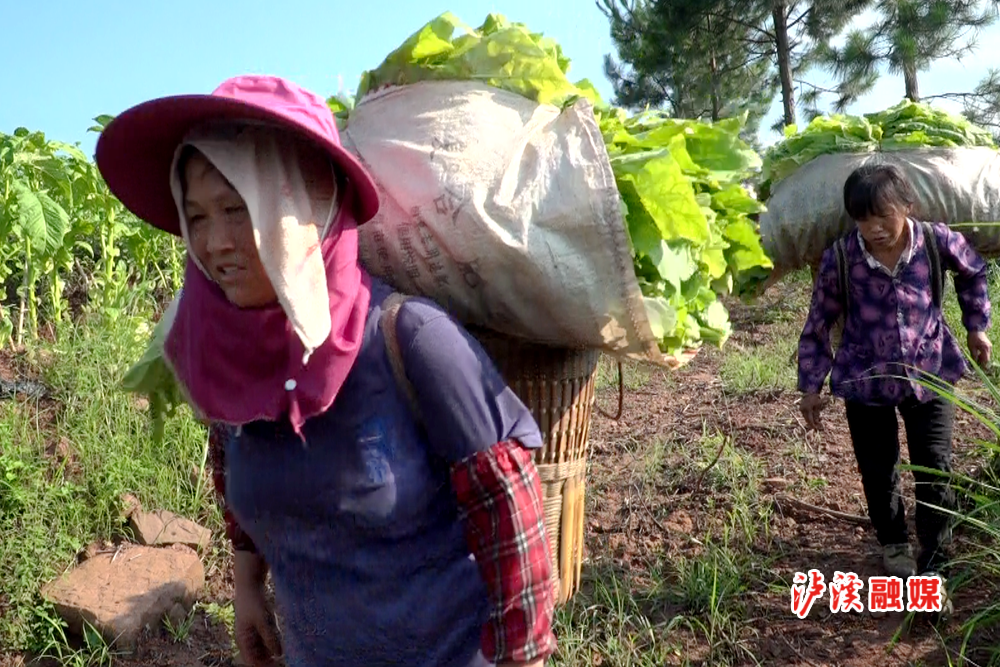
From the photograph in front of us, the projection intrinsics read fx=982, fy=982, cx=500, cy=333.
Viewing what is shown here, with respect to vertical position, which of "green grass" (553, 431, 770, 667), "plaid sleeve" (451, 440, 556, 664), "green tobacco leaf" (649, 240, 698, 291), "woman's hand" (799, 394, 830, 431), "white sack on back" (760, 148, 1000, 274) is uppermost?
"white sack on back" (760, 148, 1000, 274)

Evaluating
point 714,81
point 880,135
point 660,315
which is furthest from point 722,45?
point 660,315

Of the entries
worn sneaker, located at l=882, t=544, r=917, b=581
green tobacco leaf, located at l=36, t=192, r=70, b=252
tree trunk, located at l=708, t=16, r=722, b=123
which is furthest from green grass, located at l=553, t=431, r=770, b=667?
tree trunk, located at l=708, t=16, r=722, b=123

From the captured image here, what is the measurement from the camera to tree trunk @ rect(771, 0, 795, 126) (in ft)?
41.7

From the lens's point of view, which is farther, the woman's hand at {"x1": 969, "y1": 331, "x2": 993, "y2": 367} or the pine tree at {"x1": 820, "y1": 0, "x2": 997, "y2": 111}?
the pine tree at {"x1": 820, "y1": 0, "x2": 997, "y2": 111}

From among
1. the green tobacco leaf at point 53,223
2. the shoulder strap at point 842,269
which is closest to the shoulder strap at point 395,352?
the shoulder strap at point 842,269

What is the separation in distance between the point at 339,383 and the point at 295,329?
0.11m

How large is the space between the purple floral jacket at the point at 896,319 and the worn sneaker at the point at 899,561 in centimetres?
50

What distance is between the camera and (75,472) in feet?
12.2

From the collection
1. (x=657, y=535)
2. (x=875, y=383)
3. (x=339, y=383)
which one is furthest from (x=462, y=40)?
(x=657, y=535)

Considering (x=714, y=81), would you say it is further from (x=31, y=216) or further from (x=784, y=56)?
(x=31, y=216)

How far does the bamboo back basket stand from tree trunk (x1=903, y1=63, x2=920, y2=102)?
1261 centimetres

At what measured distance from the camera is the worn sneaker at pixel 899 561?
3100 millimetres

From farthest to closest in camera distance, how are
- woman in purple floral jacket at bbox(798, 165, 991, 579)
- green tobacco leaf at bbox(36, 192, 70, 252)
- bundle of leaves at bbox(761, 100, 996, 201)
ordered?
green tobacco leaf at bbox(36, 192, 70, 252) < bundle of leaves at bbox(761, 100, 996, 201) < woman in purple floral jacket at bbox(798, 165, 991, 579)

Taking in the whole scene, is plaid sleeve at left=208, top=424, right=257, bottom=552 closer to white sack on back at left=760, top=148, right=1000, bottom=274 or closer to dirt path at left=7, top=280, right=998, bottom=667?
dirt path at left=7, top=280, right=998, bottom=667
